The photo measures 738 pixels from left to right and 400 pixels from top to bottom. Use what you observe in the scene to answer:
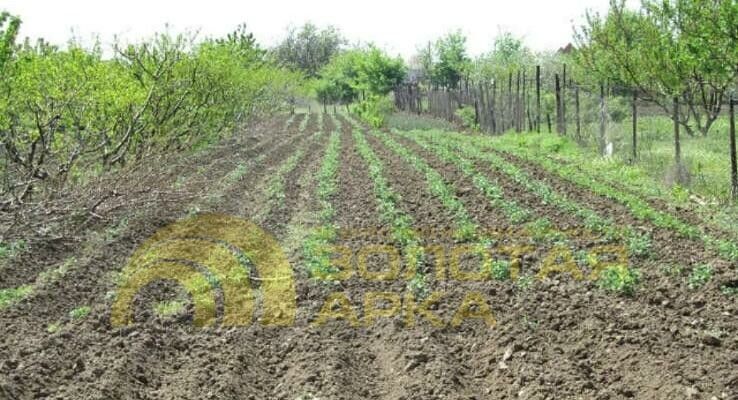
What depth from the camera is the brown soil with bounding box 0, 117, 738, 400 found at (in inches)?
189

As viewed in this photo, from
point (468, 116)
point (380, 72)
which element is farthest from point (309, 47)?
point (468, 116)

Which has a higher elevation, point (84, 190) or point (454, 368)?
point (84, 190)

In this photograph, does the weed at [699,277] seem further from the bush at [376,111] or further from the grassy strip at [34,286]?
the bush at [376,111]

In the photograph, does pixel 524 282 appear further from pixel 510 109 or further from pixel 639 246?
pixel 510 109

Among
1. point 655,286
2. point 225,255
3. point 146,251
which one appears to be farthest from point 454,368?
point 146,251

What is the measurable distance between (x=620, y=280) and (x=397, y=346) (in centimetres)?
208

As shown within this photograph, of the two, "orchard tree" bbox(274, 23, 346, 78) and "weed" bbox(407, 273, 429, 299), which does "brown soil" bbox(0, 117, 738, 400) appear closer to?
"weed" bbox(407, 273, 429, 299)

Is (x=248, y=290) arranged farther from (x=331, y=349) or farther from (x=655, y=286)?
(x=655, y=286)

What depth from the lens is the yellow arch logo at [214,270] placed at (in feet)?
Answer: 21.6

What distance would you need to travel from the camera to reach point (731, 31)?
32.1 ft

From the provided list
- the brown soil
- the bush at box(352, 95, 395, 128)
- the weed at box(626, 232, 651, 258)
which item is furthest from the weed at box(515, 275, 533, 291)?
the bush at box(352, 95, 395, 128)

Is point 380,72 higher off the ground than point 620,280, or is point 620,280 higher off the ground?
point 380,72

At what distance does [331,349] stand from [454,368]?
0.94 m

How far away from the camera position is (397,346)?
5.60m
